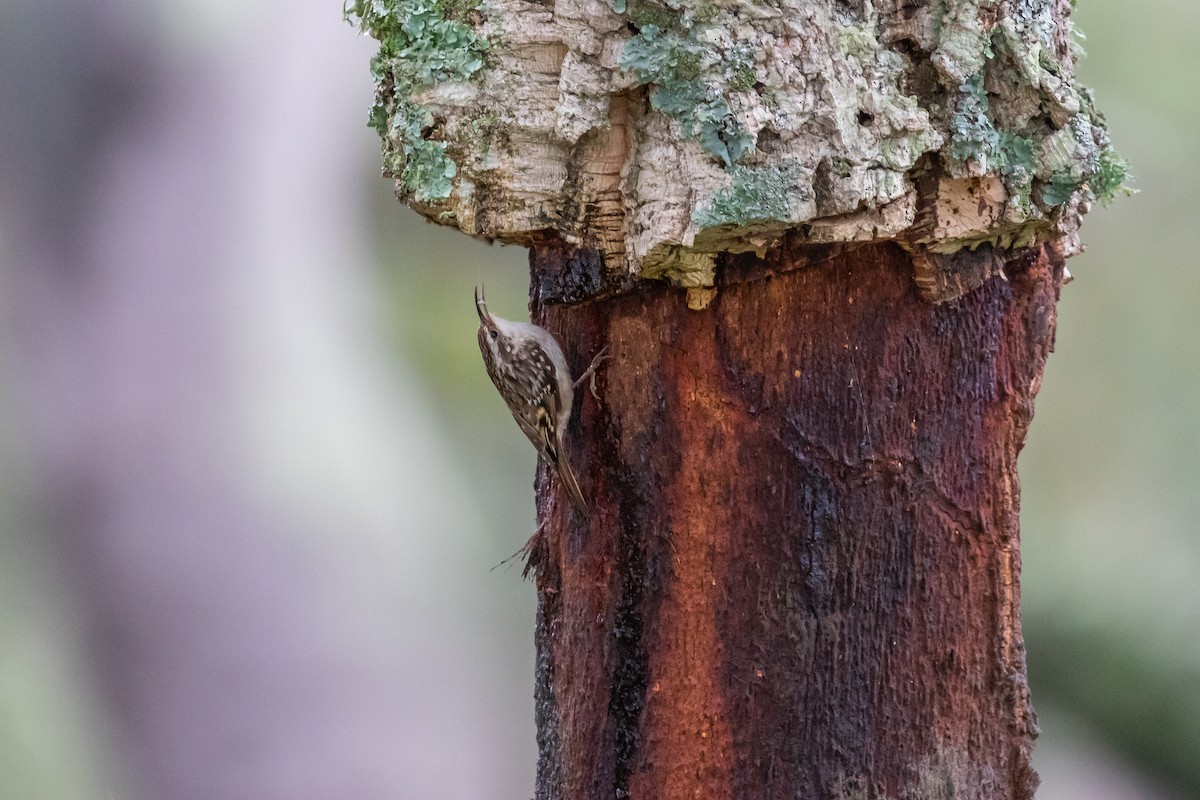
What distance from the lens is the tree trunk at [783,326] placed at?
1.33m

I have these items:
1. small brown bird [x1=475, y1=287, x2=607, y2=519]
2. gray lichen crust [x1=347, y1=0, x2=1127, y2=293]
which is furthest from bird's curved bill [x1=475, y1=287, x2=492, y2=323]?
gray lichen crust [x1=347, y1=0, x2=1127, y2=293]

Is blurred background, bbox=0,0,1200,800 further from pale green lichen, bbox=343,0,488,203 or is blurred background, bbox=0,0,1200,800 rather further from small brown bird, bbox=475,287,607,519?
pale green lichen, bbox=343,0,488,203

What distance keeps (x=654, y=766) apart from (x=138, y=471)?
7.30 ft

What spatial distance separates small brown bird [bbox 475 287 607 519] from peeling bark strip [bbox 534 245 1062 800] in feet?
0.36

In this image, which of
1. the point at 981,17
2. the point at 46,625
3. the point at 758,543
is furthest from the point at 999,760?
the point at 46,625

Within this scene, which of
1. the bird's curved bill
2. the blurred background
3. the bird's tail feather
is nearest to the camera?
the bird's tail feather

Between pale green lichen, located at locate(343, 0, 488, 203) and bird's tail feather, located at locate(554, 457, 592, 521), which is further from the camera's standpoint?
bird's tail feather, located at locate(554, 457, 592, 521)

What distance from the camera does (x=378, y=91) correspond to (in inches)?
60.8

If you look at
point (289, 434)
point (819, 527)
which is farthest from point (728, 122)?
point (289, 434)

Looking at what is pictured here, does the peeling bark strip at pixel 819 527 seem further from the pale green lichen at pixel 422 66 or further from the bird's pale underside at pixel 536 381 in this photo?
the pale green lichen at pixel 422 66

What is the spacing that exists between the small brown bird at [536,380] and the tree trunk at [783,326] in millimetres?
53

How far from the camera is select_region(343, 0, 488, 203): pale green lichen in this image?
4.57 feet

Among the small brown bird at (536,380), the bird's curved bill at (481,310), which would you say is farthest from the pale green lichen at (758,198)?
the bird's curved bill at (481,310)

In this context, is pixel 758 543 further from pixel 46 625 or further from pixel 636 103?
pixel 46 625
